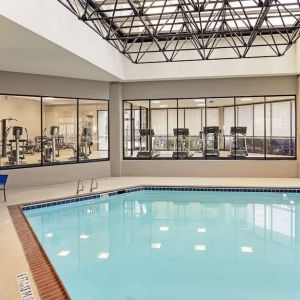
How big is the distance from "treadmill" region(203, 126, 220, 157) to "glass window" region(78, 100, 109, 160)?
326 centimetres

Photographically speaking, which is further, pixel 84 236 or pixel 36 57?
pixel 36 57

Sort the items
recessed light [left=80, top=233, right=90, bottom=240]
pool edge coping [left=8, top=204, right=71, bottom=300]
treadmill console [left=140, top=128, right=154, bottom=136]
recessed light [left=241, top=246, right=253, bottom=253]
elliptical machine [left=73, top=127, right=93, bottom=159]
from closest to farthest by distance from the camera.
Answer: pool edge coping [left=8, top=204, right=71, bottom=300] → recessed light [left=241, top=246, right=253, bottom=253] → recessed light [left=80, top=233, right=90, bottom=240] → elliptical machine [left=73, top=127, right=93, bottom=159] → treadmill console [left=140, top=128, right=154, bottom=136]

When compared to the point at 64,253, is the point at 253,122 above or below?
above

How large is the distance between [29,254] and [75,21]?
15.1 ft

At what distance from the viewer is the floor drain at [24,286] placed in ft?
10.1

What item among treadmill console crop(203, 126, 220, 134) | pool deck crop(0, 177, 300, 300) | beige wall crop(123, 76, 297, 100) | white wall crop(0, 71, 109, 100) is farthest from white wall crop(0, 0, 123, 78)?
treadmill console crop(203, 126, 220, 134)

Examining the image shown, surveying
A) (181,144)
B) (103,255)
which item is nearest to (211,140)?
(181,144)

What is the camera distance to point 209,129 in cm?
1191

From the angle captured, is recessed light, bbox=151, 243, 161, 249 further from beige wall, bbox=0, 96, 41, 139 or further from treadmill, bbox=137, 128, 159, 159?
beige wall, bbox=0, 96, 41, 139

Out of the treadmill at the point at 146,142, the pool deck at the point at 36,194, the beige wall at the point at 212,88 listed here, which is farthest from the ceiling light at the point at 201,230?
the beige wall at the point at 212,88

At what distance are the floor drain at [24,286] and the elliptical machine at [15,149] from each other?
20.7 feet

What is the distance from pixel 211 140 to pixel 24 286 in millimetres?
10726

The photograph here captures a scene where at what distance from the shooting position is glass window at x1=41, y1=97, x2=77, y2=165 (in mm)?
10570

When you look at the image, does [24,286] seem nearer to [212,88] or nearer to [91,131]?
[212,88]
